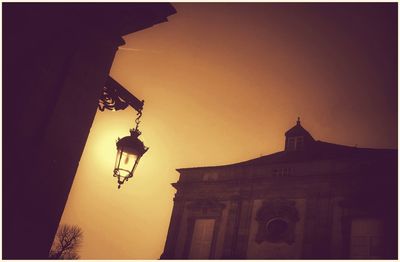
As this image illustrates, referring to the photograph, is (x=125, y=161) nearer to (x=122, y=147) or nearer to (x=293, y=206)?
(x=122, y=147)

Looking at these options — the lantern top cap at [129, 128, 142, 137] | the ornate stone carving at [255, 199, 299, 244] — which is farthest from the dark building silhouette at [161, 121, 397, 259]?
the lantern top cap at [129, 128, 142, 137]

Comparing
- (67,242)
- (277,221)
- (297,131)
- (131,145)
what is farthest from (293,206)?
(67,242)

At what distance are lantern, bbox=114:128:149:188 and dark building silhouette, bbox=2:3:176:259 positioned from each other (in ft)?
2.59

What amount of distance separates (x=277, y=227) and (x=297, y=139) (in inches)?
260

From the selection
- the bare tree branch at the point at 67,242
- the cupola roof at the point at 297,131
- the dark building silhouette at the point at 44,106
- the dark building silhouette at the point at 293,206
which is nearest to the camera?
the dark building silhouette at the point at 44,106

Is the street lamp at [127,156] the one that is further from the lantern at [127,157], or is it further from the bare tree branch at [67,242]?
the bare tree branch at [67,242]

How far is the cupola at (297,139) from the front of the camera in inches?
890

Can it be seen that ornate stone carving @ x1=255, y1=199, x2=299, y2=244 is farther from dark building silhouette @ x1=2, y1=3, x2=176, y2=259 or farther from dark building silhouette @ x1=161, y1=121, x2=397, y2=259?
dark building silhouette @ x1=2, y1=3, x2=176, y2=259

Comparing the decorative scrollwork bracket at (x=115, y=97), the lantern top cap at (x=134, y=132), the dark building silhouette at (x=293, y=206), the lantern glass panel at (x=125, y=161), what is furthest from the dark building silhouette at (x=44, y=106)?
the dark building silhouette at (x=293, y=206)

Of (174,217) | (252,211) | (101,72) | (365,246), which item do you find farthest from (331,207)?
(101,72)

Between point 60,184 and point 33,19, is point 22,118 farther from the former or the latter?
point 33,19

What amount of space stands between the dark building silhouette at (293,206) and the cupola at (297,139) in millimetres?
65

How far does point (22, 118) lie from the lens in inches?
127

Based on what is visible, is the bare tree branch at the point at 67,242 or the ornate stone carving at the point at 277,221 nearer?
the ornate stone carving at the point at 277,221
